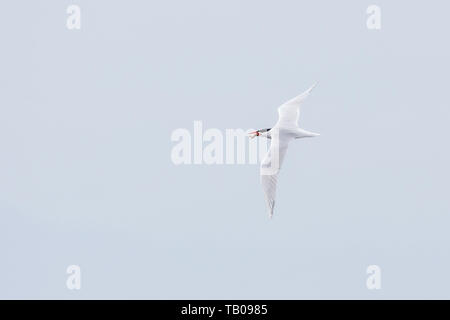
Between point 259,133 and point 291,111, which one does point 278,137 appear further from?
point 291,111

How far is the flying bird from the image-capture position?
1997cm

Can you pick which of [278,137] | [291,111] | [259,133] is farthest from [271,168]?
[291,111]

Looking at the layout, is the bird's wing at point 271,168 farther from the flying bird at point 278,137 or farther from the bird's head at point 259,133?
the bird's head at point 259,133

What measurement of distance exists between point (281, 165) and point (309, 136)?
43.5 inches

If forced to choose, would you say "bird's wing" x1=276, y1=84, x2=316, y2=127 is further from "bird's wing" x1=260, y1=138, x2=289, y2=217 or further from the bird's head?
"bird's wing" x1=260, y1=138, x2=289, y2=217

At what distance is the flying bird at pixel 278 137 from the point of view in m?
20.0

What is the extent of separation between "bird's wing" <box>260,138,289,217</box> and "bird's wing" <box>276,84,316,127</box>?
2.39ft

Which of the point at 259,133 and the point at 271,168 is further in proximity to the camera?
the point at 259,133

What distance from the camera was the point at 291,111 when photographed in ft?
72.6

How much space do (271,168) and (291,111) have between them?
2.24 metres

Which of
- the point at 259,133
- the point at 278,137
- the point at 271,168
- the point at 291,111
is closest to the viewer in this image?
the point at 271,168

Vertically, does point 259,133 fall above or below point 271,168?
above

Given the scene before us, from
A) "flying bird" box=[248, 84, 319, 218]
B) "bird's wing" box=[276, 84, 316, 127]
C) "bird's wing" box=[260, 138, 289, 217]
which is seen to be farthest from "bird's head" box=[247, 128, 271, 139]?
"bird's wing" box=[260, 138, 289, 217]
